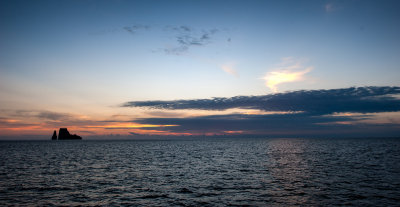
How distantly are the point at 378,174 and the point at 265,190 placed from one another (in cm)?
2109

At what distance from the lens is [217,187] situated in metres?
28.0

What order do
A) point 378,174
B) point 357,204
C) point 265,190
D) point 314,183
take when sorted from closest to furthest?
point 357,204 < point 265,190 < point 314,183 < point 378,174

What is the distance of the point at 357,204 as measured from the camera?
21.1 meters

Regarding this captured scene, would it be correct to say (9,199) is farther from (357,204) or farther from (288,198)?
(357,204)

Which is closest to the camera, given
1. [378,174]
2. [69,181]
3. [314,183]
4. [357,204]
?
[357,204]

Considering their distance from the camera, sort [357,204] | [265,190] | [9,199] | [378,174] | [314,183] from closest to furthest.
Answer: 1. [357,204]
2. [9,199]
3. [265,190]
4. [314,183]
5. [378,174]

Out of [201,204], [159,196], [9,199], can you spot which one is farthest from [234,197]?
[9,199]

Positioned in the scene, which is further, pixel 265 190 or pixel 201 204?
pixel 265 190

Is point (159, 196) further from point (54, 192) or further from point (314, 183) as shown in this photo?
point (314, 183)

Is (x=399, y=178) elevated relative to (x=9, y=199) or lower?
lower

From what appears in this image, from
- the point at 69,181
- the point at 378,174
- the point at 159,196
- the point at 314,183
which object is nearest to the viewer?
the point at 159,196

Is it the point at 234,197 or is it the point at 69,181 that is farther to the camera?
the point at 69,181

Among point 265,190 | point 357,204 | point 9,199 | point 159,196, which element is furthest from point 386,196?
point 9,199

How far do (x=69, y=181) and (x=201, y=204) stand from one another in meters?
19.8
